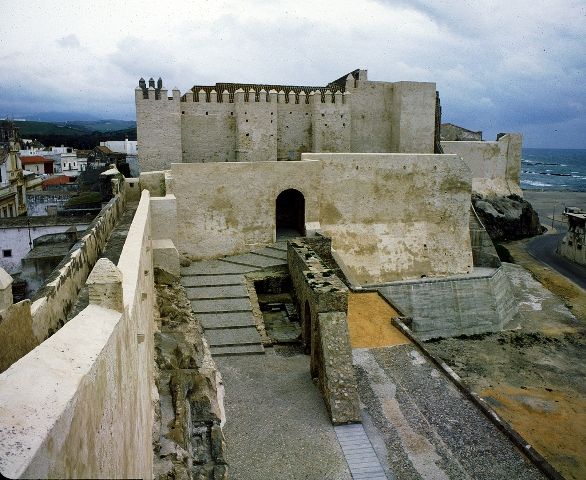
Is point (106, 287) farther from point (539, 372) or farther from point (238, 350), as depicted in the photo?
point (539, 372)

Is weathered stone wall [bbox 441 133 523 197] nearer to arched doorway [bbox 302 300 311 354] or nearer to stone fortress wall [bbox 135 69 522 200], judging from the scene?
stone fortress wall [bbox 135 69 522 200]

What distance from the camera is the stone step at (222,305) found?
460 inches

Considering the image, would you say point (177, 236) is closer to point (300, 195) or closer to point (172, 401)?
point (300, 195)

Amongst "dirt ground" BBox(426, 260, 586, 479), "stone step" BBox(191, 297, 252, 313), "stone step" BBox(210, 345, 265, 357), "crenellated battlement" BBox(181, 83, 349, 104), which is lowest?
"dirt ground" BBox(426, 260, 586, 479)

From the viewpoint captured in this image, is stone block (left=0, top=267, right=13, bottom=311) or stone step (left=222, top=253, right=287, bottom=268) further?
stone step (left=222, top=253, right=287, bottom=268)

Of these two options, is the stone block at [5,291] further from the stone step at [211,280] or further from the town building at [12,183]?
the town building at [12,183]

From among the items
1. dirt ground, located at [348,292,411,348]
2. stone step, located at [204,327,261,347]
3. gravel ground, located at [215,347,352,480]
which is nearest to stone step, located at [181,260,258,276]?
stone step, located at [204,327,261,347]

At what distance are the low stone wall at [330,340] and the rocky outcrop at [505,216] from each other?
70.1 ft

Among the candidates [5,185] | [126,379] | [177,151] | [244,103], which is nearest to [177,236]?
[177,151]

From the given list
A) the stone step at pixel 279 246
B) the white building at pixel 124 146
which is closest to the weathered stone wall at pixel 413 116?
the stone step at pixel 279 246

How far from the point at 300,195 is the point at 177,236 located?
170 inches

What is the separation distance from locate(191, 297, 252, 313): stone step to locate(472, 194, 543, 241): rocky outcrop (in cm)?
2101

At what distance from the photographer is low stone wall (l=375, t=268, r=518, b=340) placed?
634 inches

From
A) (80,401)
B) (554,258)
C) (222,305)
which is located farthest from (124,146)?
(80,401)
